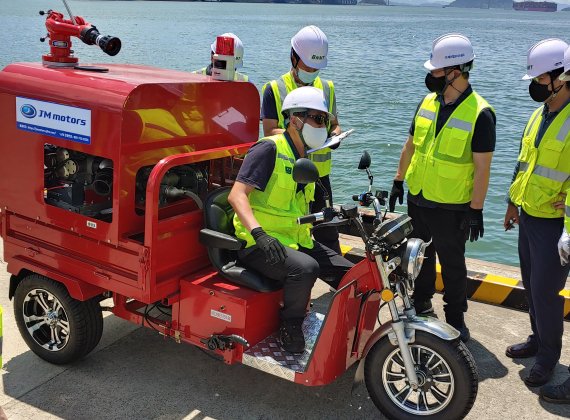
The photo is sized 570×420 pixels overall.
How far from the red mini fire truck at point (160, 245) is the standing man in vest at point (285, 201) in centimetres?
11

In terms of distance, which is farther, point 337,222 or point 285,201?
point 285,201

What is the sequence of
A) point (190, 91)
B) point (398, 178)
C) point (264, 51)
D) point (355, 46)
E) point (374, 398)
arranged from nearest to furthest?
point (374, 398) < point (190, 91) < point (398, 178) < point (264, 51) < point (355, 46)

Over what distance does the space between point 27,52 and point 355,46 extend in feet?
55.9

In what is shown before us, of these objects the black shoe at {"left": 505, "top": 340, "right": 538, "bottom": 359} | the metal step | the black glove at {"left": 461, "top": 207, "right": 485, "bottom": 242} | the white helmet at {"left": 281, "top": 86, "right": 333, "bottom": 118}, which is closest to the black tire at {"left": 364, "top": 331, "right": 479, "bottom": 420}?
the metal step

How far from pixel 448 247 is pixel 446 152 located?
663 mm

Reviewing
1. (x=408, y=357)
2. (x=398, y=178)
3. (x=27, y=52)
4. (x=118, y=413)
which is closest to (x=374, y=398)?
(x=408, y=357)

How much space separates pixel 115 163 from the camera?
347 cm

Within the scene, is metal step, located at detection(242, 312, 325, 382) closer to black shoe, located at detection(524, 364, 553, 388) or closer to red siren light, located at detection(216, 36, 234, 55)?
black shoe, located at detection(524, 364, 553, 388)

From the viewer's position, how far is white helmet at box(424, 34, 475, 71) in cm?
414

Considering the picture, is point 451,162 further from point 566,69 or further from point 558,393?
point 558,393

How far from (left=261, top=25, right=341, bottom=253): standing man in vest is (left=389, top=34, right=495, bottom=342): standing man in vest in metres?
0.62

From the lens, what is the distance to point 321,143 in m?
3.68

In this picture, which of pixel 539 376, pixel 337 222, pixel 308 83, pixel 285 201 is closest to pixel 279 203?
pixel 285 201

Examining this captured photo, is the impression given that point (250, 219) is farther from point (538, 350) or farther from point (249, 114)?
point (538, 350)
